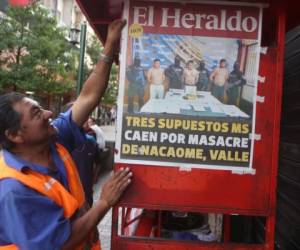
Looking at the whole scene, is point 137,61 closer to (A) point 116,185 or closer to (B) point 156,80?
(B) point 156,80

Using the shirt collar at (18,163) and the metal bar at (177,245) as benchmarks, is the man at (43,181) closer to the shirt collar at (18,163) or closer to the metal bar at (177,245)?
the shirt collar at (18,163)

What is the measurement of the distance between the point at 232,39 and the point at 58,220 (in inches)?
52.6

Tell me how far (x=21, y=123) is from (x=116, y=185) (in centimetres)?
62

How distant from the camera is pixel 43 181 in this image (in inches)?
95.2

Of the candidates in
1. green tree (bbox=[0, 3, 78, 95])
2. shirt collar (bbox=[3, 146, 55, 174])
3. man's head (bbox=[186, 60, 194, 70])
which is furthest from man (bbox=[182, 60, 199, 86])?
green tree (bbox=[0, 3, 78, 95])

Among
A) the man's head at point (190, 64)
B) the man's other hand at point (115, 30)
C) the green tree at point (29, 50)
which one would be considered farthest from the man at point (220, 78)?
the green tree at point (29, 50)

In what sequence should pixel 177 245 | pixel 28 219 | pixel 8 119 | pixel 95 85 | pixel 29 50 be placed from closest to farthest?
1. pixel 28 219
2. pixel 8 119
3. pixel 177 245
4. pixel 95 85
5. pixel 29 50

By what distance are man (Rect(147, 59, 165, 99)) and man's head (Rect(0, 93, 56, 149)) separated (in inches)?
23.2

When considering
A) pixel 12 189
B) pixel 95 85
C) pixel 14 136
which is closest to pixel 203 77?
pixel 95 85

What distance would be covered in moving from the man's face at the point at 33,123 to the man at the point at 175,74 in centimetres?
69

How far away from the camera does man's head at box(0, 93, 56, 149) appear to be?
100 inches

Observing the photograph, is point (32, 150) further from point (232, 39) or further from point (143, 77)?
point (232, 39)

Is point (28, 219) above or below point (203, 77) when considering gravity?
below

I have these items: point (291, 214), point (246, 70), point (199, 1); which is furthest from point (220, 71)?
point (291, 214)
